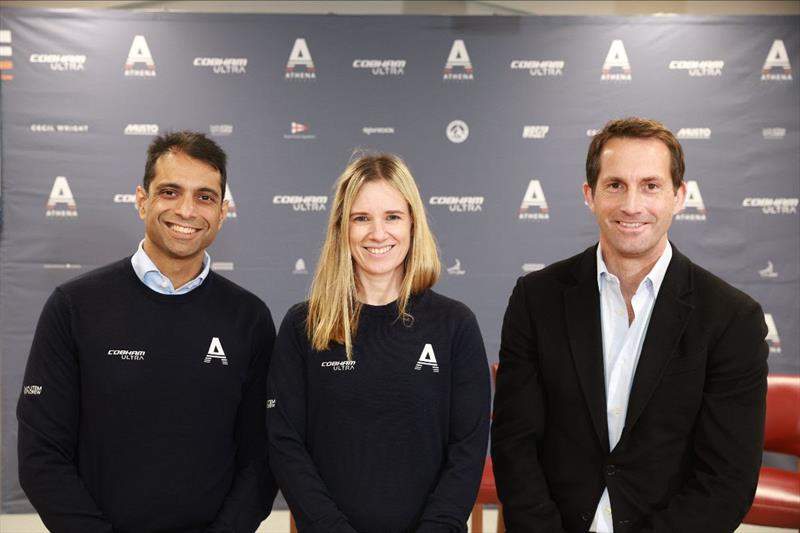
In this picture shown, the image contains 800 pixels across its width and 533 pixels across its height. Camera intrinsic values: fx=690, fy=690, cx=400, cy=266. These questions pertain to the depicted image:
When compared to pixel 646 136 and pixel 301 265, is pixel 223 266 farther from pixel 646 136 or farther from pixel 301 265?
pixel 646 136

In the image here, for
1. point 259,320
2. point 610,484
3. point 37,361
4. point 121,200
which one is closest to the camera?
point 610,484

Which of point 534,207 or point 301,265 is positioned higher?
point 534,207

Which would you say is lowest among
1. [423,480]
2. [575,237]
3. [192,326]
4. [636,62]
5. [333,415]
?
[423,480]

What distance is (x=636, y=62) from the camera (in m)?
4.20

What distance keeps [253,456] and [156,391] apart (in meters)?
0.35

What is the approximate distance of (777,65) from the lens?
418 cm

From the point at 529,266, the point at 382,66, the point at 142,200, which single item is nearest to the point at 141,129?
the point at 382,66

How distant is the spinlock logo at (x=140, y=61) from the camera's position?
13.6 feet

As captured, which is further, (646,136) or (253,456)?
(253,456)

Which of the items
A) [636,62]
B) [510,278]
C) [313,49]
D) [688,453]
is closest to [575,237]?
[510,278]

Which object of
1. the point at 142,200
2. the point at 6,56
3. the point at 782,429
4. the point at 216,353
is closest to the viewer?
the point at 216,353

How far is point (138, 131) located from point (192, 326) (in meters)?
2.50

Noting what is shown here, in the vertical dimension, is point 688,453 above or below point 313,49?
below

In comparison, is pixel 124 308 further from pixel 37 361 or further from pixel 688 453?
pixel 688 453
